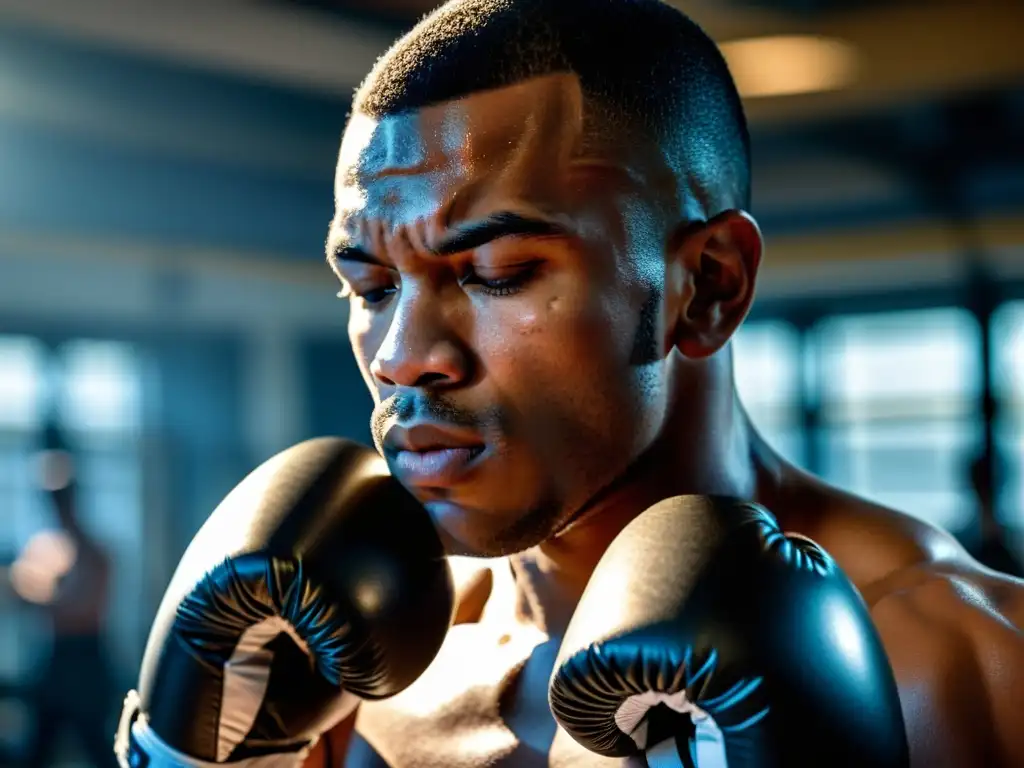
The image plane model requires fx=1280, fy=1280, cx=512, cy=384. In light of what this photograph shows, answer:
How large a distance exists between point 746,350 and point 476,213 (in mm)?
7430

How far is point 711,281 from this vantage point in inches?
49.1

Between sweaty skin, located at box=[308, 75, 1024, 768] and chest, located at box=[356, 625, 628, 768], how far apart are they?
0.02 m

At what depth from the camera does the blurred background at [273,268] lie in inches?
197

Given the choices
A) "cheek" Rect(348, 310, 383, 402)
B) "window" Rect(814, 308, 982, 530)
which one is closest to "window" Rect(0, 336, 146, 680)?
"window" Rect(814, 308, 982, 530)

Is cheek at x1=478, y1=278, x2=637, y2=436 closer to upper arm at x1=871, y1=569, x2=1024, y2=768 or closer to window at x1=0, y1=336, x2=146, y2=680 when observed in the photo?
upper arm at x1=871, y1=569, x2=1024, y2=768

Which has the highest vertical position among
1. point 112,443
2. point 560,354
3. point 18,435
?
point 560,354

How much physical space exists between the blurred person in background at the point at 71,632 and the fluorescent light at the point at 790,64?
127 inches

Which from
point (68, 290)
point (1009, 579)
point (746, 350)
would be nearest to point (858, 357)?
point (746, 350)

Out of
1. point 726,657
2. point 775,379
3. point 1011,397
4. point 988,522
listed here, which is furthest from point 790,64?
point 726,657

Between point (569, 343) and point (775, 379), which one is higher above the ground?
point (569, 343)

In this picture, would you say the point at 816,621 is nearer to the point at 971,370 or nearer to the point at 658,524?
the point at 658,524

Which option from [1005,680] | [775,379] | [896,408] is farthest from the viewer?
[775,379]

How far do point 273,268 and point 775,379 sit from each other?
3420 mm

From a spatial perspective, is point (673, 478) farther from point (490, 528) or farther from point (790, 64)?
point (790, 64)
